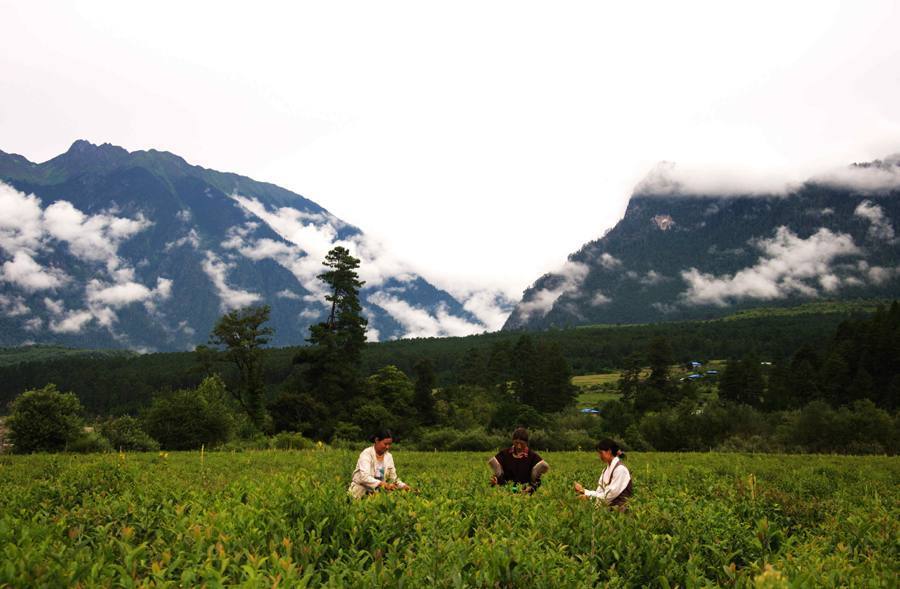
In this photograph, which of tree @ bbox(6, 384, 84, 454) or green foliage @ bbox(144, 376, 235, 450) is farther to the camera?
green foliage @ bbox(144, 376, 235, 450)

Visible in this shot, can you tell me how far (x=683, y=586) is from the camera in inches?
226

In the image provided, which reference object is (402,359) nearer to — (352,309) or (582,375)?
(582,375)

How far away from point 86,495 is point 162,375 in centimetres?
13855

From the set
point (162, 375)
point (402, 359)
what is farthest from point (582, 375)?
point (162, 375)

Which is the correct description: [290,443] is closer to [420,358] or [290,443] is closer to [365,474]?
[365,474]

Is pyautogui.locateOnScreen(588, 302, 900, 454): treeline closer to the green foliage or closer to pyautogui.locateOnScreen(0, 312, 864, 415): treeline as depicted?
the green foliage

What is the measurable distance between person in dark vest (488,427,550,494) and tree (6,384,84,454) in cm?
2745

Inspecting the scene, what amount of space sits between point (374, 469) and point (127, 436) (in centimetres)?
2781

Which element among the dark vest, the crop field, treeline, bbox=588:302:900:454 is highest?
the crop field

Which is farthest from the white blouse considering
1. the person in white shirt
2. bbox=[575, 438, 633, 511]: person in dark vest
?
the person in white shirt

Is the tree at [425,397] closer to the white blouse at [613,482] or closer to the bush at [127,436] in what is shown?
the bush at [127,436]

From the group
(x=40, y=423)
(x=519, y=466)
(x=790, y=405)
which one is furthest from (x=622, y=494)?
(x=790, y=405)

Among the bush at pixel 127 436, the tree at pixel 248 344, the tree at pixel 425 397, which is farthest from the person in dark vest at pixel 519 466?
the tree at pixel 425 397

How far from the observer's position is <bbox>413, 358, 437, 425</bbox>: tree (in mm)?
61688
